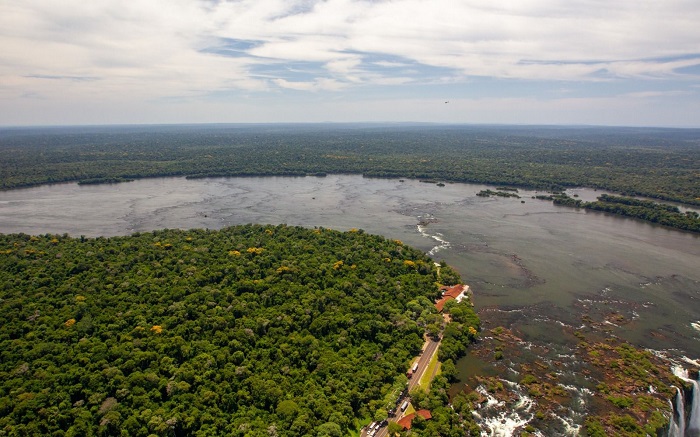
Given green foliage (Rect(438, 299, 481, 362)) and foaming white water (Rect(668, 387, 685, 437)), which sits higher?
green foliage (Rect(438, 299, 481, 362))

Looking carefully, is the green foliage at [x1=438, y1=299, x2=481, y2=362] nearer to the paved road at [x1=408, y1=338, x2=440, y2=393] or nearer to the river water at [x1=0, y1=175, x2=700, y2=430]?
the paved road at [x1=408, y1=338, x2=440, y2=393]

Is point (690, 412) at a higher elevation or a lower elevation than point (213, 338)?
lower

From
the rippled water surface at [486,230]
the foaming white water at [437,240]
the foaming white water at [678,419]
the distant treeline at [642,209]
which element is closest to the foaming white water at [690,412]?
the foaming white water at [678,419]

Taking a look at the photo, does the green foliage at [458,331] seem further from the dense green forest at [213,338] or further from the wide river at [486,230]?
the wide river at [486,230]

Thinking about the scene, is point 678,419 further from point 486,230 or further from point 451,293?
point 486,230

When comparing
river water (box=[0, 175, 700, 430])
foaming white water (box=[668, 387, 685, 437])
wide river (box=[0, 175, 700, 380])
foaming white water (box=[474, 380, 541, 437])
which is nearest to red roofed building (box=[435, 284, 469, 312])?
wide river (box=[0, 175, 700, 380])

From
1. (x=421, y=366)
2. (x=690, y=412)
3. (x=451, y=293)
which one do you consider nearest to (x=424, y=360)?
(x=421, y=366)

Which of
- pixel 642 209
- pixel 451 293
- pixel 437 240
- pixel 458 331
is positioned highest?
pixel 642 209
